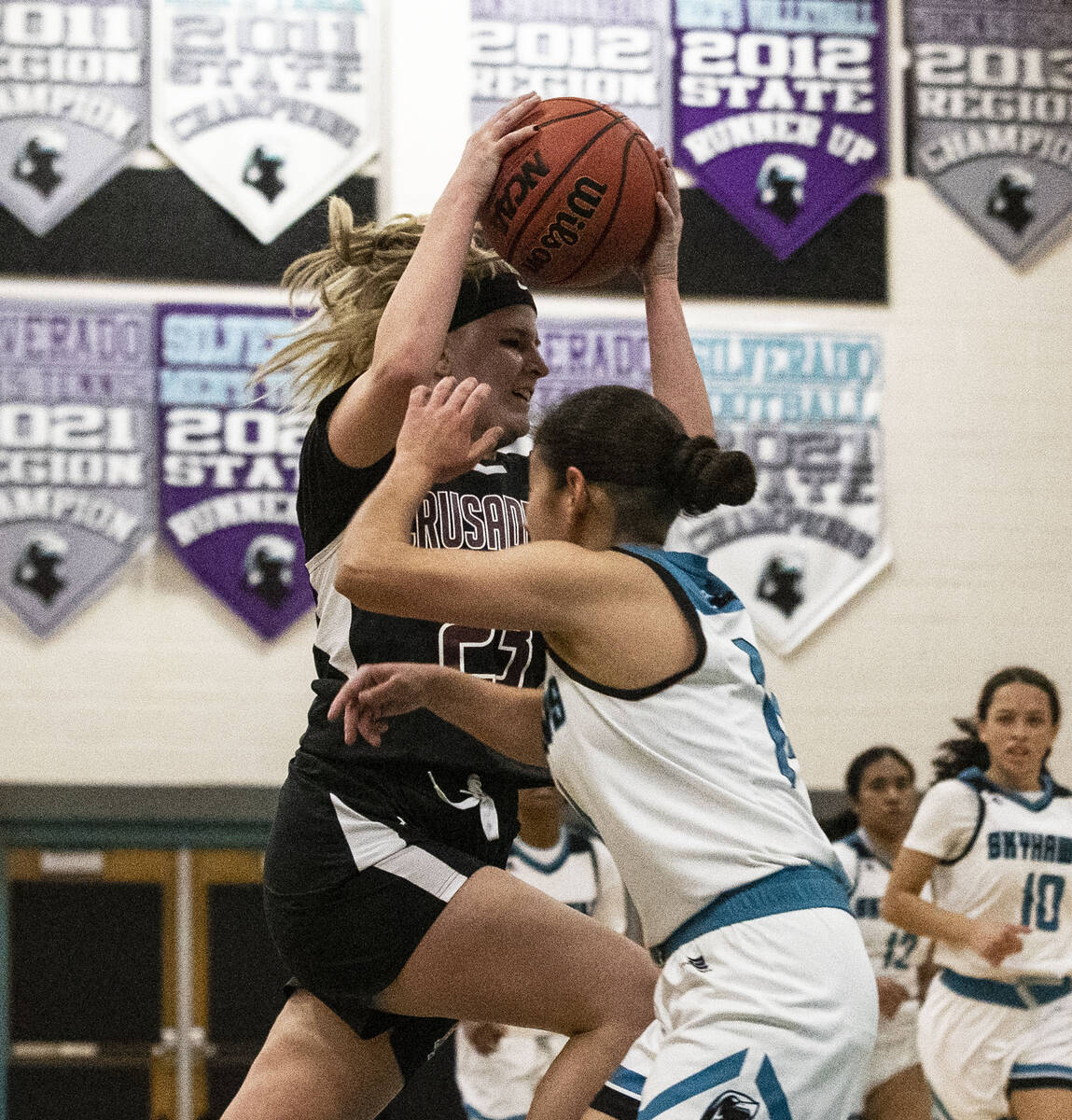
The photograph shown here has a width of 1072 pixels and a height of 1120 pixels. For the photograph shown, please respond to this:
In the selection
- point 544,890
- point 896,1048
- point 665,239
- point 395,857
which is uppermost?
point 665,239

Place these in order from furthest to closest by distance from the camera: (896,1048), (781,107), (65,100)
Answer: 1. (781,107)
2. (65,100)
3. (896,1048)

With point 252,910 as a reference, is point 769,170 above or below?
above

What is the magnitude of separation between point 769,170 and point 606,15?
1238 mm

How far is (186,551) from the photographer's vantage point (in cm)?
792

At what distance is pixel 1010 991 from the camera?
18.0 ft

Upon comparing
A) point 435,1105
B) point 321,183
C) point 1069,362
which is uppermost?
point 321,183

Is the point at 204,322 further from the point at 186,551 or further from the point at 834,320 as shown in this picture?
the point at 834,320

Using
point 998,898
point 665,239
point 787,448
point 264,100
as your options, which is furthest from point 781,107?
point 665,239

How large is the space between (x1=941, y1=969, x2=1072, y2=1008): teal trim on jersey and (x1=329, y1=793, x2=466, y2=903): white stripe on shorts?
140 inches

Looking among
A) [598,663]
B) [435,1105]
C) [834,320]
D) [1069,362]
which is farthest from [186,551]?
[598,663]

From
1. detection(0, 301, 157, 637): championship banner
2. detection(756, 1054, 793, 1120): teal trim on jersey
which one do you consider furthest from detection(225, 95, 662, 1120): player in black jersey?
detection(0, 301, 157, 637): championship banner

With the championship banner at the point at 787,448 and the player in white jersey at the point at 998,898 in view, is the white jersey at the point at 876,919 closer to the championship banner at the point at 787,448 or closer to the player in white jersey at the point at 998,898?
the player in white jersey at the point at 998,898

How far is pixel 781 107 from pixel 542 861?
4549mm

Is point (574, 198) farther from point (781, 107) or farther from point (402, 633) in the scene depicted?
point (781, 107)
